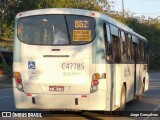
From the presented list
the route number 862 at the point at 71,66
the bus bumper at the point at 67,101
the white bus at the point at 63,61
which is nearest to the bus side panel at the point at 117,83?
the white bus at the point at 63,61

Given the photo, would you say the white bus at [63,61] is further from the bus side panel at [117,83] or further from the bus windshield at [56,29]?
the bus side panel at [117,83]

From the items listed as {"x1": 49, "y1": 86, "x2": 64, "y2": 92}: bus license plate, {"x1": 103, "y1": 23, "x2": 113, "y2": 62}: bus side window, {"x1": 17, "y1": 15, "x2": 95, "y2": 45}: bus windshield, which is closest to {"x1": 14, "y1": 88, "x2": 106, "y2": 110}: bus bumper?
{"x1": 49, "y1": 86, "x2": 64, "y2": 92}: bus license plate

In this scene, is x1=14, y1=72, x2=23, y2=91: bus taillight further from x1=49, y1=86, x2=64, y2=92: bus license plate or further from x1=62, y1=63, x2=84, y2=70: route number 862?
x1=62, y1=63, x2=84, y2=70: route number 862

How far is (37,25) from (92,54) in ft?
5.64

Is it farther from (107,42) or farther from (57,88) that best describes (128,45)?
(57,88)

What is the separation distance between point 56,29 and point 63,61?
905 mm

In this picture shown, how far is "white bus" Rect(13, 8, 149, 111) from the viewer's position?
39.7ft

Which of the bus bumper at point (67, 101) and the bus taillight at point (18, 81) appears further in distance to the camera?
the bus taillight at point (18, 81)

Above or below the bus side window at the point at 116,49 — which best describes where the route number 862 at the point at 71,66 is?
below

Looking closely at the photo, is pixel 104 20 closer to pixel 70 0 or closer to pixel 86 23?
pixel 86 23

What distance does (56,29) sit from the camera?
12.5 m

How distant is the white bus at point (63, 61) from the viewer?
12.1 metres

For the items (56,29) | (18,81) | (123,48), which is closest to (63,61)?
(56,29)

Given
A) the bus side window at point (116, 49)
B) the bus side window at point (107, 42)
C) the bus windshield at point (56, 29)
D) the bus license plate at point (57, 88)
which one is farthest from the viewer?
the bus side window at point (116, 49)
